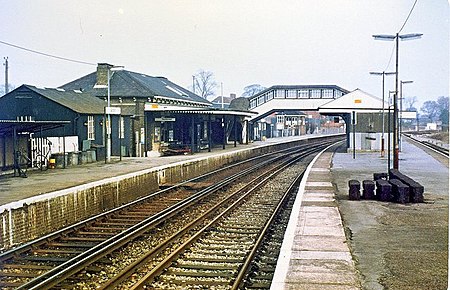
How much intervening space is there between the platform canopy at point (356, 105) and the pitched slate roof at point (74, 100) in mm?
14150

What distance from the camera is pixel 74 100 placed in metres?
27.5

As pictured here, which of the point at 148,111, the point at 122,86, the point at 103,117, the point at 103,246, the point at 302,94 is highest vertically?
the point at 302,94

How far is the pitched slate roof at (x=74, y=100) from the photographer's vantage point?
83.0ft

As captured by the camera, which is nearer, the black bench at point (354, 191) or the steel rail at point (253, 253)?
the steel rail at point (253, 253)

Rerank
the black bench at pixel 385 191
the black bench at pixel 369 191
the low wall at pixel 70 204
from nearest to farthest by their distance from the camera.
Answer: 1. the low wall at pixel 70 204
2. the black bench at pixel 385 191
3. the black bench at pixel 369 191

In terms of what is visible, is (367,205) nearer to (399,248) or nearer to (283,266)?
(399,248)

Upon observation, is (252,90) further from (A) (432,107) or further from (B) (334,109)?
(A) (432,107)

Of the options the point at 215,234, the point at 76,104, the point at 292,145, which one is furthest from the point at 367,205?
the point at 292,145

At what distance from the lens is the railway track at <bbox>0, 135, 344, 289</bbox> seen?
7.52 meters

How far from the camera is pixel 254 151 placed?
38656mm

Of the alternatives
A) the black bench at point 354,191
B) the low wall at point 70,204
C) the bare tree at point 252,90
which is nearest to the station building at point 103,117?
the low wall at point 70,204

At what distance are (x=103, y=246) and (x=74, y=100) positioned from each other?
1924 centimetres

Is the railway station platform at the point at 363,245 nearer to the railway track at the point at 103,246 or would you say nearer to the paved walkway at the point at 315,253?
the paved walkway at the point at 315,253

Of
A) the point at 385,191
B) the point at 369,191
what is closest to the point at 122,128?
the point at 369,191
